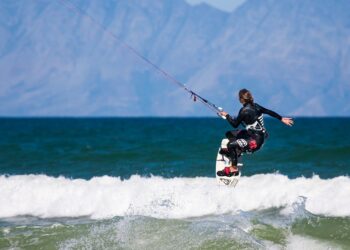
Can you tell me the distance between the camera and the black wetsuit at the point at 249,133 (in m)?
12.0

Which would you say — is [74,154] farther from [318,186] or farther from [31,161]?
[318,186]

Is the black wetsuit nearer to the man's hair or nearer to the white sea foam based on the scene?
the man's hair

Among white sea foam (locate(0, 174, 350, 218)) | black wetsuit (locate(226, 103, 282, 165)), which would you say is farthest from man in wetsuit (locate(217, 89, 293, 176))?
white sea foam (locate(0, 174, 350, 218))

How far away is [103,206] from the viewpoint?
15219 millimetres

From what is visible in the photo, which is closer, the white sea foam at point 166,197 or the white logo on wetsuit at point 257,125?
the white logo on wetsuit at point 257,125

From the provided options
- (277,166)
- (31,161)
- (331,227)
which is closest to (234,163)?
(331,227)

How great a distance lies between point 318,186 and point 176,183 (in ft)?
11.7

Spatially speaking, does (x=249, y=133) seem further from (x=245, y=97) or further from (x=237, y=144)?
(x=245, y=97)

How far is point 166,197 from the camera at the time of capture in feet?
49.1

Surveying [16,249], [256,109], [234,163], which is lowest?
[16,249]

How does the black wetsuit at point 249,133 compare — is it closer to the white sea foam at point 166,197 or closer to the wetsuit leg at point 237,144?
the wetsuit leg at point 237,144

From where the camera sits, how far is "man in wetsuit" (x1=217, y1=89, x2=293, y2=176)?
39.1ft

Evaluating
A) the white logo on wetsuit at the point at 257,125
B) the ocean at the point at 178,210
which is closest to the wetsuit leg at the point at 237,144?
the white logo on wetsuit at the point at 257,125

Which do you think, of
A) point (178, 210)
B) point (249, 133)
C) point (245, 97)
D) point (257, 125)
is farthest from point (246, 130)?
point (178, 210)
